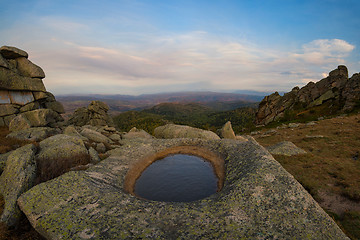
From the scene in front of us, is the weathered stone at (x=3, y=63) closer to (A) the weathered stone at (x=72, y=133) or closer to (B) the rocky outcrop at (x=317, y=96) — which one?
(A) the weathered stone at (x=72, y=133)

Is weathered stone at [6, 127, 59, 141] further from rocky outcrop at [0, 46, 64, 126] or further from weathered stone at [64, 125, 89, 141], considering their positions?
rocky outcrop at [0, 46, 64, 126]

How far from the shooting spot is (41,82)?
29.2 meters

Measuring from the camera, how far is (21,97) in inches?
1030

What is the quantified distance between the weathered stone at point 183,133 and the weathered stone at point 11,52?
27.3 metres

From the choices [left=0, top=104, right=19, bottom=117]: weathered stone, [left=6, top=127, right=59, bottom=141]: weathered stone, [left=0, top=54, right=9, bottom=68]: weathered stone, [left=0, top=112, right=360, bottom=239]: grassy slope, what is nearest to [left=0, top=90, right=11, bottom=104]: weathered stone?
[left=0, top=104, right=19, bottom=117]: weathered stone

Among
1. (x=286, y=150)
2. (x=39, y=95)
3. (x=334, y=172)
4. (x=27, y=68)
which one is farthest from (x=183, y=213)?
(x=27, y=68)

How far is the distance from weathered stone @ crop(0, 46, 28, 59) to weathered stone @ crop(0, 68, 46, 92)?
360 cm

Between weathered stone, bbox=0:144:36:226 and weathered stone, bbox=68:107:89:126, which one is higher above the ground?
weathered stone, bbox=0:144:36:226

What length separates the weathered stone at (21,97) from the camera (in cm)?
2525

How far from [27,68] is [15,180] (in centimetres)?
2849

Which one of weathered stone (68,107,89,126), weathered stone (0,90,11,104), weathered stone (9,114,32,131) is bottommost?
weathered stone (68,107,89,126)

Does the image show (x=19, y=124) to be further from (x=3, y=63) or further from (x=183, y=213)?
(x=183, y=213)

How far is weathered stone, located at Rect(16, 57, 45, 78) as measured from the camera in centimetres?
2722

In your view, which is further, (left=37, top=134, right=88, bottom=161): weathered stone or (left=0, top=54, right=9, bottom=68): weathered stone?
(left=0, top=54, right=9, bottom=68): weathered stone
